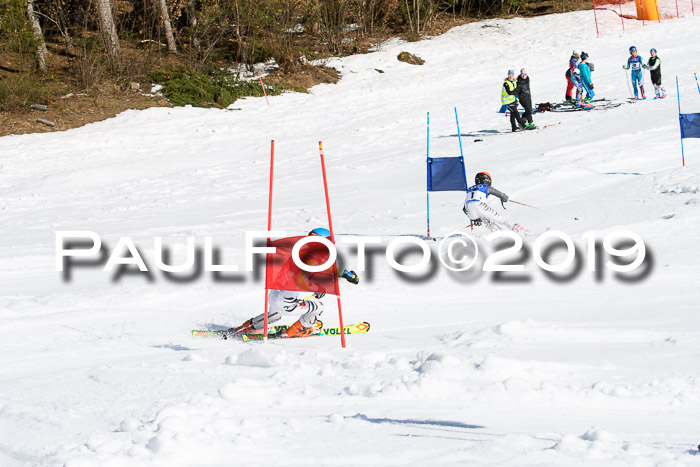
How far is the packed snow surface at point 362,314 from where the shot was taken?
466 cm

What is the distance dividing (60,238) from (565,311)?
848 centimetres

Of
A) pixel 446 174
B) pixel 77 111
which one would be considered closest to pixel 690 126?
pixel 446 174

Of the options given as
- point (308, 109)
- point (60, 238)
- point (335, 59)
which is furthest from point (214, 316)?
point (335, 59)

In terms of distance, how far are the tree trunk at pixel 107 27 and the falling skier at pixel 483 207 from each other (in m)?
18.2

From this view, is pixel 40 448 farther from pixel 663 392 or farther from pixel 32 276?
pixel 32 276

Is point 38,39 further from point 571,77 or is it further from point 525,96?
point 571,77

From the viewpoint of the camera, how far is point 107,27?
26047 mm

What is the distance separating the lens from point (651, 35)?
29.3 metres

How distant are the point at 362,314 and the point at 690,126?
7772 mm

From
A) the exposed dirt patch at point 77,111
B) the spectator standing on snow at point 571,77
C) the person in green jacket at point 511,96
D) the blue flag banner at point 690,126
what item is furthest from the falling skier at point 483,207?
the exposed dirt patch at point 77,111

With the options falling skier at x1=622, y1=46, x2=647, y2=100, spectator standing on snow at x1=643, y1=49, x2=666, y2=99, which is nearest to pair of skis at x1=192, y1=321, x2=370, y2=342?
falling skier at x1=622, y1=46, x2=647, y2=100

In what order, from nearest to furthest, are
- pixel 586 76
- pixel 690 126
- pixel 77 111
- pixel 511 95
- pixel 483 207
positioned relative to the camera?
pixel 483 207 < pixel 690 126 < pixel 511 95 < pixel 586 76 < pixel 77 111

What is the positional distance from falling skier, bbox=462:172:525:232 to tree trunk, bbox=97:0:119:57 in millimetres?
18233

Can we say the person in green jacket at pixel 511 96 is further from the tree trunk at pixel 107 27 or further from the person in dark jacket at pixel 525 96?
the tree trunk at pixel 107 27
